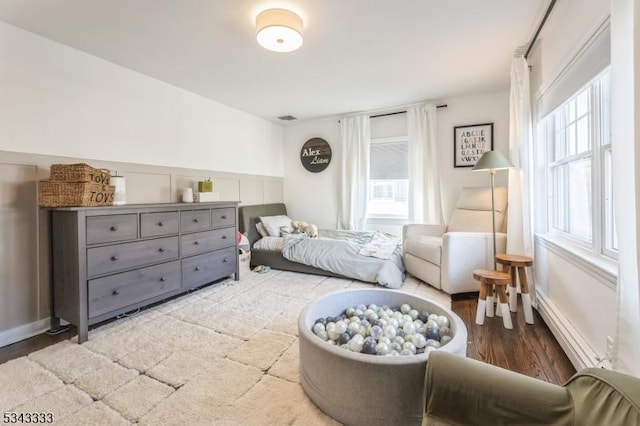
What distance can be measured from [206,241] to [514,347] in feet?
9.23

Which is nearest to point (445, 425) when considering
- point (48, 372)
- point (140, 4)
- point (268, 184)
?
point (48, 372)

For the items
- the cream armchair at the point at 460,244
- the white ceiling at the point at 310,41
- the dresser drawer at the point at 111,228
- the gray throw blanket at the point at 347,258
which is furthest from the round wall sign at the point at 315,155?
the dresser drawer at the point at 111,228

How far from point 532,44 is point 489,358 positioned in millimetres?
2616

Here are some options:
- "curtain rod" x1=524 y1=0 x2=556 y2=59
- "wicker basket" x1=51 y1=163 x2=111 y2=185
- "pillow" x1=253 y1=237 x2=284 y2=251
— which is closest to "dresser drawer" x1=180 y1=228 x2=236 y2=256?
"pillow" x1=253 y1=237 x2=284 y2=251

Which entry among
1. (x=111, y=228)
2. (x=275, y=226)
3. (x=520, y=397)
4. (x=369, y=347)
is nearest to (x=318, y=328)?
(x=369, y=347)

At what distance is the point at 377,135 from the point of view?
4.59 meters

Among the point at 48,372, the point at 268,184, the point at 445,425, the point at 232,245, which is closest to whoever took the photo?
the point at 445,425

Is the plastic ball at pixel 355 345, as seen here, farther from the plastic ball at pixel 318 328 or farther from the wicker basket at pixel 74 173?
the wicker basket at pixel 74 173

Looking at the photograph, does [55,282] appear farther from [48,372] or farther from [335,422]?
[335,422]

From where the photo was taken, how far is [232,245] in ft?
11.2

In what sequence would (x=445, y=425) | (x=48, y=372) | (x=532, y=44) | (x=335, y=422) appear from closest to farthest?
1. (x=445, y=425)
2. (x=335, y=422)
3. (x=48, y=372)
4. (x=532, y=44)

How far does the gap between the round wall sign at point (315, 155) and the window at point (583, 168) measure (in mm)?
3016

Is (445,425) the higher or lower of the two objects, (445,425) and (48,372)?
the higher

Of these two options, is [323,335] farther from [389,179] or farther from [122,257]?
[389,179]
